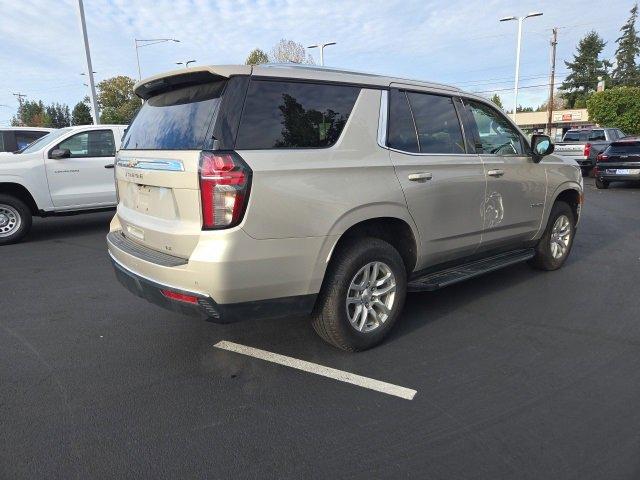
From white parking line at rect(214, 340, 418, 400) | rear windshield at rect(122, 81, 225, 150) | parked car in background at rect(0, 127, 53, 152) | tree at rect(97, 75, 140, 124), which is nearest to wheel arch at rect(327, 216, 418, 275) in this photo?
white parking line at rect(214, 340, 418, 400)

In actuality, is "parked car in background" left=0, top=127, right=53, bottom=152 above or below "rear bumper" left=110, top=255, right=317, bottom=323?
above

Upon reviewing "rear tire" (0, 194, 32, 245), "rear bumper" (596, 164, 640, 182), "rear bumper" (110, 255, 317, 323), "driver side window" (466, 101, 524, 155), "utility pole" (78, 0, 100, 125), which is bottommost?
"rear bumper" (596, 164, 640, 182)

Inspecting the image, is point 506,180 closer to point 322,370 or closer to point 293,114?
point 293,114

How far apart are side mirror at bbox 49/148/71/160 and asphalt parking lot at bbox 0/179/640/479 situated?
3587 millimetres

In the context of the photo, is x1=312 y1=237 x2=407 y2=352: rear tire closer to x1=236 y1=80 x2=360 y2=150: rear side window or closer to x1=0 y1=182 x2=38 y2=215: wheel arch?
x1=236 y1=80 x2=360 y2=150: rear side window

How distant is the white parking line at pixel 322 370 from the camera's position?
10.1 feet

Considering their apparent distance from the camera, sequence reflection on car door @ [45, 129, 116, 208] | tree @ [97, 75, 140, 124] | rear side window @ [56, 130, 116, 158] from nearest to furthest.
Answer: reflection on car door @ [45, 129, 116, 208] → rear side window @ [56, 130, 116, 158] → tree @ [97, 75, 140, 124]

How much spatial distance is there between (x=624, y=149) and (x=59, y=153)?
1443 centimetres

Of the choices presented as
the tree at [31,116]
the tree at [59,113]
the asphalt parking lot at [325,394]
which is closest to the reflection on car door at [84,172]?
the asphalt parking lot at [325,394]

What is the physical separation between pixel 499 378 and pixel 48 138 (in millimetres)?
8034

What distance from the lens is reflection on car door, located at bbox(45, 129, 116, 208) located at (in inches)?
313

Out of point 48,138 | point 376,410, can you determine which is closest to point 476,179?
point 376,410

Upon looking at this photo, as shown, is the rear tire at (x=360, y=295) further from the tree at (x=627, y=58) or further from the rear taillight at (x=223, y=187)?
the tree at (x=627, y=58)

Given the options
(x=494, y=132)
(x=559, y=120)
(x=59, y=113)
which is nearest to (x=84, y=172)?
(x=494, y=132)
